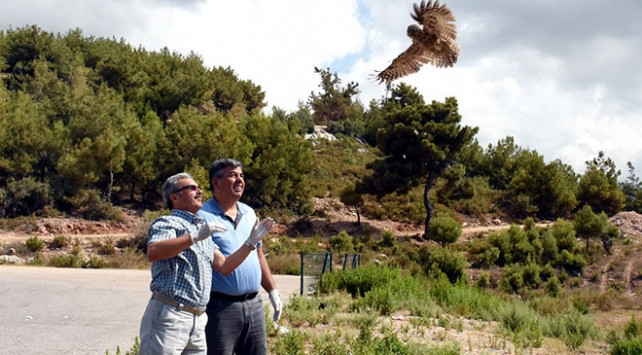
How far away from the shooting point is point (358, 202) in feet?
103

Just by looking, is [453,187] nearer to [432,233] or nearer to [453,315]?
[432,233]

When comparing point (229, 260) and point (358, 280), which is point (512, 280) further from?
point (229, 260)

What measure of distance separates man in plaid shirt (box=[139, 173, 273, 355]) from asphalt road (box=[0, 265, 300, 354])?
364 cm

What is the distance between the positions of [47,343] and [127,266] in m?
12.7

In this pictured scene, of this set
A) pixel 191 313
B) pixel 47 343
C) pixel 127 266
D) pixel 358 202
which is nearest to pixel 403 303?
pixel 47 343

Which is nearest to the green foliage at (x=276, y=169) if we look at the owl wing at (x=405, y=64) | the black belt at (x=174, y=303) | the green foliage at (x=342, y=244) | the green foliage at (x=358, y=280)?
the green foliage at (x=342, y=244)

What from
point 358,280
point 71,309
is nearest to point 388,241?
point 358,280

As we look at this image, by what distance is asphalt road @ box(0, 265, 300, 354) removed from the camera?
23.0ft

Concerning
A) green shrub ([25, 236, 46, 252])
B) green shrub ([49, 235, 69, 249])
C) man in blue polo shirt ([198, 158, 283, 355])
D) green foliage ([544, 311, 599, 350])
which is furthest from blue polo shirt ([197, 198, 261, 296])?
green shrub ([49, 235, 69, 249])

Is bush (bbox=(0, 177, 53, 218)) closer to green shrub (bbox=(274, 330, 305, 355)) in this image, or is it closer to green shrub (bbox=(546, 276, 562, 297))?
green shrub (bbox=(546, 276, 562, 297))

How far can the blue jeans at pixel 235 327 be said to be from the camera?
343 centimetres

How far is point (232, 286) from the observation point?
3.48 meters

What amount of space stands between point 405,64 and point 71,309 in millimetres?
6532

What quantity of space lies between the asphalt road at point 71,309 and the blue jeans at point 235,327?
3.37 m
